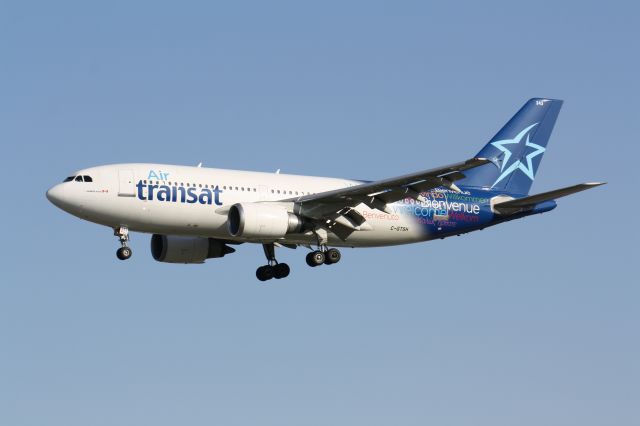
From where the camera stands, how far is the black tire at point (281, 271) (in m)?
55.5

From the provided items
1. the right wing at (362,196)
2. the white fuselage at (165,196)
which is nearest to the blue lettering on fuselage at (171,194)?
the white fuselage at (165,196)

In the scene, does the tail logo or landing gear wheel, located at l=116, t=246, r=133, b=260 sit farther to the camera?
the tail logo

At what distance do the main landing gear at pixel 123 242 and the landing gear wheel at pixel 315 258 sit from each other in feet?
25.0

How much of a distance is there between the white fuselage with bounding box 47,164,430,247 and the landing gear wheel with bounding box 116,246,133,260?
0.85 m

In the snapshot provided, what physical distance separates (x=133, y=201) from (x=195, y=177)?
2.71 m

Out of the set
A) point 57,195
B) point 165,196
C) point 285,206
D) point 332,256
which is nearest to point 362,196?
point 285,206

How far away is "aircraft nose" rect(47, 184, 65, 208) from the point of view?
4919 centimetres

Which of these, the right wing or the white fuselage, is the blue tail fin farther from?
the white fuselage

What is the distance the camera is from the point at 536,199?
173ft

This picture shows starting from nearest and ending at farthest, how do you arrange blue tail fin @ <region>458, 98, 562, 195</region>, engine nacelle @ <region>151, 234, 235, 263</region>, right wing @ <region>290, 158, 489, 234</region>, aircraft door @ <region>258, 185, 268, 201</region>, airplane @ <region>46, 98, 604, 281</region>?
right wing @ <region>290, 158, 489, 234</region>
airplane @ <region>46, 98, 604, 281</region>
aircraft door @ <region>258, 185, 268, 201</region>
engine nacelle @ <region>151, 234, 235, 263</region>
blue tail fin @ <region>458, 98, 562, 195</region>

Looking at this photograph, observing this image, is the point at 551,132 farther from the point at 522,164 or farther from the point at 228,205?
the point at 228,205

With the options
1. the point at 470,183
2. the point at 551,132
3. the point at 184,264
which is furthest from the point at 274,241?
the point at 551,132

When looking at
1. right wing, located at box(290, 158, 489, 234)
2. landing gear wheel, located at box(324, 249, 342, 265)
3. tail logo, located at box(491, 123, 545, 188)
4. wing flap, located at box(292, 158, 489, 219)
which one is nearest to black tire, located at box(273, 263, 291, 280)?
Answer: landing gear wheel, located at box(324, 249, 342, 265)

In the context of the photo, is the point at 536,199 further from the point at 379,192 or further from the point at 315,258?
the point at 315,258
